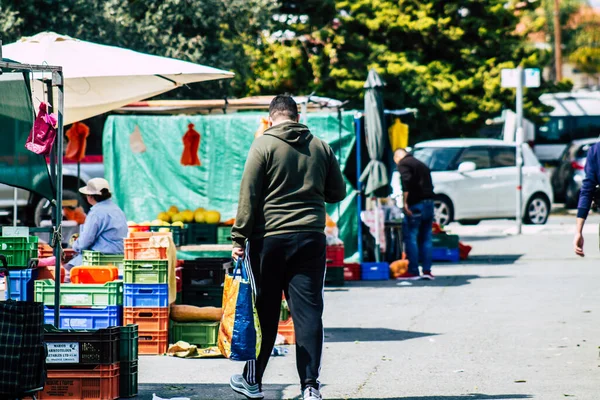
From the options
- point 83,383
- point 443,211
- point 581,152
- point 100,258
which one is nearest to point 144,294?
point 100,258

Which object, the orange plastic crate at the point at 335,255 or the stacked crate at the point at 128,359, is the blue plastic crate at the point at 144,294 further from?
the orange plastic crate at the point at 335,255

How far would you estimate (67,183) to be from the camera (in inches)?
856

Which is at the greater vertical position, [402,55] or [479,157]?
[402,55]

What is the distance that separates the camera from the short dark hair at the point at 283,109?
7.57 meters

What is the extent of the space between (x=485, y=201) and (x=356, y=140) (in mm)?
7985

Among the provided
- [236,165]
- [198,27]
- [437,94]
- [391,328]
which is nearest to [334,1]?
[437,94]

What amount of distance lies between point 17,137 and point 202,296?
3600 millimetres

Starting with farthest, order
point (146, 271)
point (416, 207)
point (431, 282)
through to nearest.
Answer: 1. point (416, 207)
2. point (431, 282)
3. point (146, 271)

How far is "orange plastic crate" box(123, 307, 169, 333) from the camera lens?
9.80 metres

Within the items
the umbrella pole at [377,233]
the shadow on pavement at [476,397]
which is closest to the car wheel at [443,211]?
the umbrella pole at [377,233]

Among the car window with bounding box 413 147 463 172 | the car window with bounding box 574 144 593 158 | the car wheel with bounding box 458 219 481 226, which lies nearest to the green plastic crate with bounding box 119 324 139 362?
the car window with bounding box 413 147 463 172

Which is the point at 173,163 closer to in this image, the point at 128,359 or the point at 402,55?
the point at 128,359

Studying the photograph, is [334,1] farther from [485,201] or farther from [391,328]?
[391,328]

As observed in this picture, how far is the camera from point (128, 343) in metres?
7.88
